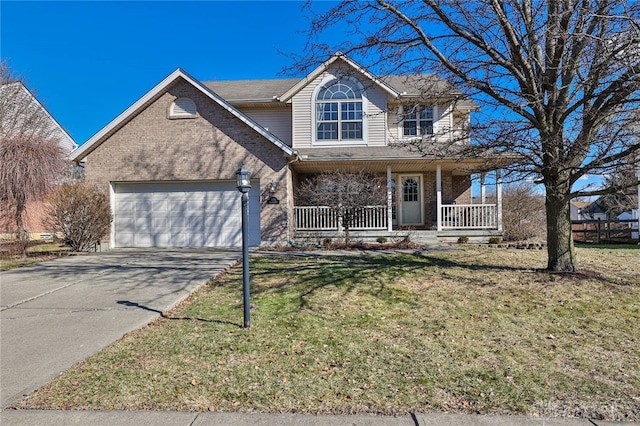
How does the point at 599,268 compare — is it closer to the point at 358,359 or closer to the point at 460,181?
the point at 358,359

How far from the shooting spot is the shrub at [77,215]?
11.0 meters

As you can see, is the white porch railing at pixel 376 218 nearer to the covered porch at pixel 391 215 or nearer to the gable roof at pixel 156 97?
the covered porch at pixel 391 215

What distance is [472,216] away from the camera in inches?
547

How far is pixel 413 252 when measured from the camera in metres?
10.9

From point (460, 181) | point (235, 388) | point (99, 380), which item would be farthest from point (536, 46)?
point (460, 181)

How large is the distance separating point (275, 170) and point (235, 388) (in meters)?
10.0

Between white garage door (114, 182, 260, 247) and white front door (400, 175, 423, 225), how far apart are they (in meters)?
6.86

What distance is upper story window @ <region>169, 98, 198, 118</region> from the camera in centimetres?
1288

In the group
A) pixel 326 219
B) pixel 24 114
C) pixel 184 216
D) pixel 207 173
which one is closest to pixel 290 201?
pixel 326 219

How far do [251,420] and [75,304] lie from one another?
4.61 metres

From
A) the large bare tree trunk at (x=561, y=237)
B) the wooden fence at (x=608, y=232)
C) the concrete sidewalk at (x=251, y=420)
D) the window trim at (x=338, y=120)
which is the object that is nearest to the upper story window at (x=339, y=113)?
the window trim at (x=338, y=120)

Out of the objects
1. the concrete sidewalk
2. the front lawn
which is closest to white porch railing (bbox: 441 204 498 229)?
the front lawn

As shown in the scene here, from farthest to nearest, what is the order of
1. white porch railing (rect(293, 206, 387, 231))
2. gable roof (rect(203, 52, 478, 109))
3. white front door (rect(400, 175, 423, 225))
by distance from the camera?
white front door (rect(400, 175, 423, 225)), gable roof (rect(203, 52, 478, 109)), white porch railing (rect(293, 206, 387, 231))

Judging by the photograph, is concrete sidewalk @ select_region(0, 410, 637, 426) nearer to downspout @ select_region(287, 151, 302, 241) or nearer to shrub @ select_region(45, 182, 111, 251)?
shrub @ select_region(45, 182, 111, 251)
